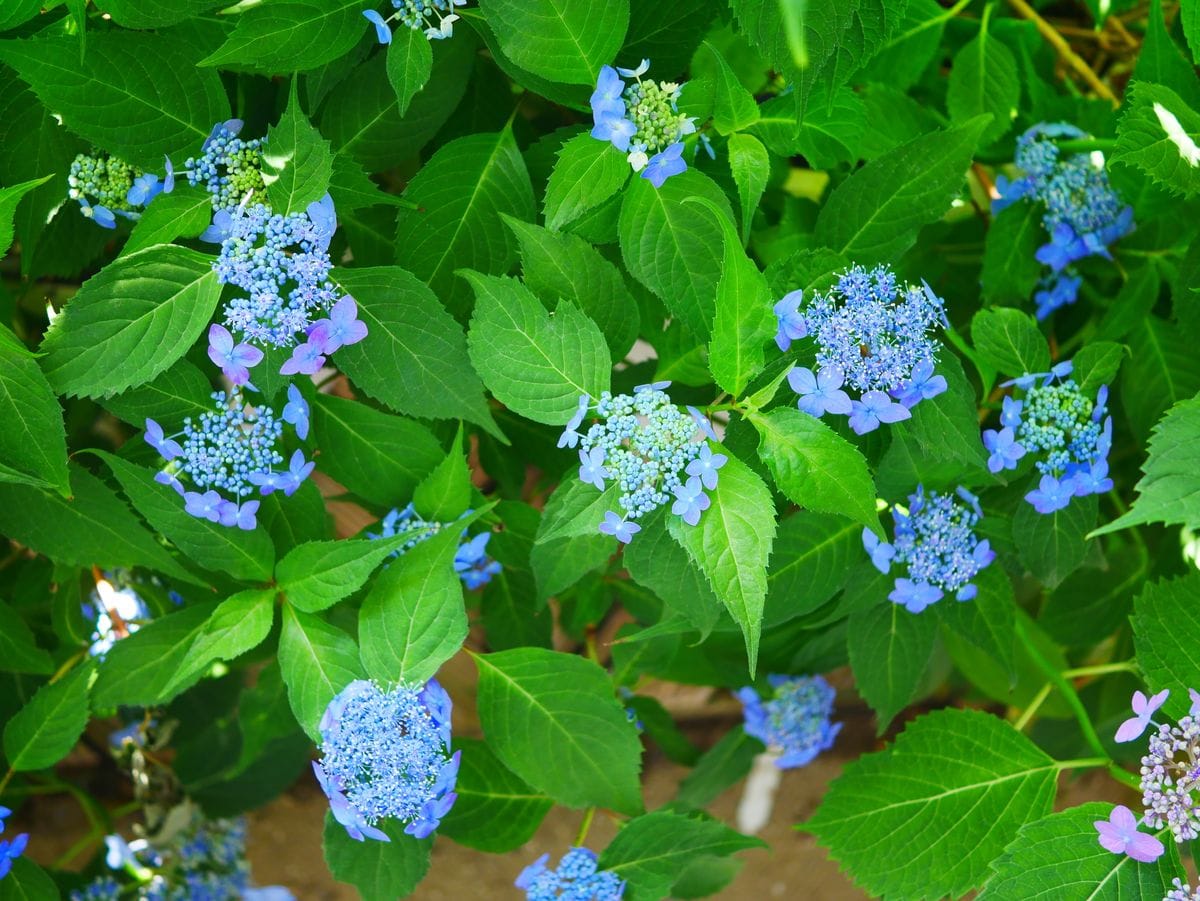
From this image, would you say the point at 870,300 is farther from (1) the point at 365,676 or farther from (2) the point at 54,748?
(2) the point at 54,748

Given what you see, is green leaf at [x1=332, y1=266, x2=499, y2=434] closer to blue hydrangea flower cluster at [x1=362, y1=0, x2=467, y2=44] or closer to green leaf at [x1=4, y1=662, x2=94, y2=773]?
blue hydrangea flower cluster at [x1=362, y1=0, x2=467, y2=44]

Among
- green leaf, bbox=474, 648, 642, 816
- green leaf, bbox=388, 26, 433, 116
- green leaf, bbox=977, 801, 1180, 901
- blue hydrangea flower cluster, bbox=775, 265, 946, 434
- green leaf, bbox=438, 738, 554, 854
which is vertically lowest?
green leaf, bbox=438, 738, 554, 854

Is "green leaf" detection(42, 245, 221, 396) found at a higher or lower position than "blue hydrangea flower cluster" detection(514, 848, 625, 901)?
higher

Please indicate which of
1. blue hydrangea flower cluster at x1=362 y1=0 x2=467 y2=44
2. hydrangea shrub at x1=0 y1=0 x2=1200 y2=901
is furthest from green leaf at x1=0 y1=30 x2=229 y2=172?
blue hydrangea flower cluster at x1=362 y1=0 x2=467 y2=44

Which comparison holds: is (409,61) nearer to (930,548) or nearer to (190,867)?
(930,548)

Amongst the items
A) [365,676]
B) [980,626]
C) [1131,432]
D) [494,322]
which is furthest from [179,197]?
[1131,432]

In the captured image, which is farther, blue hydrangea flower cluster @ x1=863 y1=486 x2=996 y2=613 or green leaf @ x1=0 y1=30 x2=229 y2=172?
blue hydrangea flower cluster @ x1=863 y1=486 x2=996 y2=613

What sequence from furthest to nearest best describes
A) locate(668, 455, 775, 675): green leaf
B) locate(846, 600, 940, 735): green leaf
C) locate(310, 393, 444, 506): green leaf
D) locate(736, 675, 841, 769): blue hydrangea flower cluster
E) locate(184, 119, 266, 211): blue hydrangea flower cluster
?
locate(736, 675, 841, 769): blue hydrangea flower cluster < locate(846, 600, 940, 735): green leaf < locate(310, 393, 444, 506): green leaf < locate(184, 119, 266, 211): blue hydrangea flower cluster < locate(668, 455, 775, 675): green leaf
